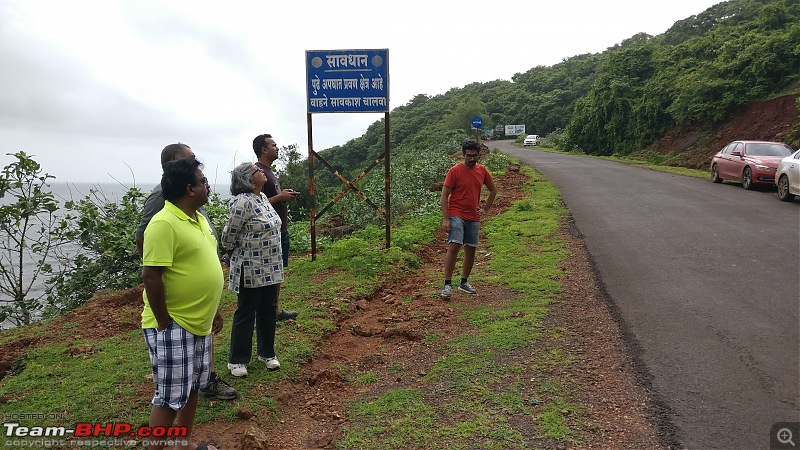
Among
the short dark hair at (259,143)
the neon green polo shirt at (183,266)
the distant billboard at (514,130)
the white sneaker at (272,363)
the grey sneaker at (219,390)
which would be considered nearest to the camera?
the neon green polo shirt at (183,266)

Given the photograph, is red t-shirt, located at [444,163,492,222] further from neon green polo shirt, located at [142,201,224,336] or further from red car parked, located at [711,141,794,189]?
red car parked, located at [711,141,794,189]

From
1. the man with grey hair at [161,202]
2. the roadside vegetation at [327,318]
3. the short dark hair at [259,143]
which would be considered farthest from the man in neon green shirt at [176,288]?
the short dark hair at [259,143]

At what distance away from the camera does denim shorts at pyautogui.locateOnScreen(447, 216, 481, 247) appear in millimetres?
6113

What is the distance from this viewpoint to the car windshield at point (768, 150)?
1423 cm

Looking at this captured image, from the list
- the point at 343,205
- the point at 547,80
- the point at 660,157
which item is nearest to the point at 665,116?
the point at 660,157

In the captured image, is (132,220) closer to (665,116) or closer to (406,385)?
(406,385)

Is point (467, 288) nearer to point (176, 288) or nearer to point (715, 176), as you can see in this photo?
point (176, 288)

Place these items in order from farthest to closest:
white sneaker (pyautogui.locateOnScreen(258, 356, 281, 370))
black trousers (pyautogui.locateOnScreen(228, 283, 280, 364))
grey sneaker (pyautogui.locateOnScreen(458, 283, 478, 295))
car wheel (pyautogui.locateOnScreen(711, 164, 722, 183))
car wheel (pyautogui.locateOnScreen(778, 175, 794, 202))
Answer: car wheel (pyautogui.locateOnScreen(711, 164, 722, 183)) < car wheel (pyautogui.locateOnScreen(778, 175, 794, 202)) < grey sneaker (pyautogui.locateOnScreen(458, 283, 478, 295)) < white sneaker (pyautogui.locateOnScreen(258, 356, 281, 370)) < black trousers (pyautogui.locateOnScreen(228, 283, 280, 364))

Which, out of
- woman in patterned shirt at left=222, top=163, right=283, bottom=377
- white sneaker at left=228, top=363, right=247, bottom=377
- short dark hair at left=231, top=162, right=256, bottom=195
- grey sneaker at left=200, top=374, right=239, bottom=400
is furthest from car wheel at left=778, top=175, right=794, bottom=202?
grey sneaker at left=200, top=374, right=239, bottom=400

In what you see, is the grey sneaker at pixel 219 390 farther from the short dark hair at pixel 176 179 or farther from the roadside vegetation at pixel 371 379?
the short dark hair at pixel 176 179

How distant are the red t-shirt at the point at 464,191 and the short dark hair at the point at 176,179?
3578mm

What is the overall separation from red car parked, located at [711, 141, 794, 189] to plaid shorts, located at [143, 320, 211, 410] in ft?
48.9

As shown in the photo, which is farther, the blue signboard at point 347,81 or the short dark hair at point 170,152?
the blue signboard at point 347,81

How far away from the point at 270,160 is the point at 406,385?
2494mm
